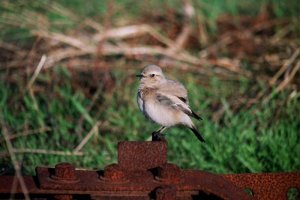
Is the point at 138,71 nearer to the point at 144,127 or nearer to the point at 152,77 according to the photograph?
the point at 144,127

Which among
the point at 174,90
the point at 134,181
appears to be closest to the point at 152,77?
the point at 174,90

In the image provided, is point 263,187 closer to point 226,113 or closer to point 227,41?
point 226,113

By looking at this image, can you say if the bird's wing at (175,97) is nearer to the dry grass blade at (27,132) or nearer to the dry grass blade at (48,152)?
the dry grass blade at (48,152)

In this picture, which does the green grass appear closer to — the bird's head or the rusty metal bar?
the bird's head

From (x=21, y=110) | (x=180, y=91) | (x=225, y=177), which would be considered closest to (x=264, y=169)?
(x=180, y=91)

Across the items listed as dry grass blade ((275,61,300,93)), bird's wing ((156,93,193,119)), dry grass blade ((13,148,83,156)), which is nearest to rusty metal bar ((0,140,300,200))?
bird's wing ((156,93,193,119))

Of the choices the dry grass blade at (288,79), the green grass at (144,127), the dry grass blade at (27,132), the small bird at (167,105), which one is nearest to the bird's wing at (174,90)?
the small bird at (167,105)
